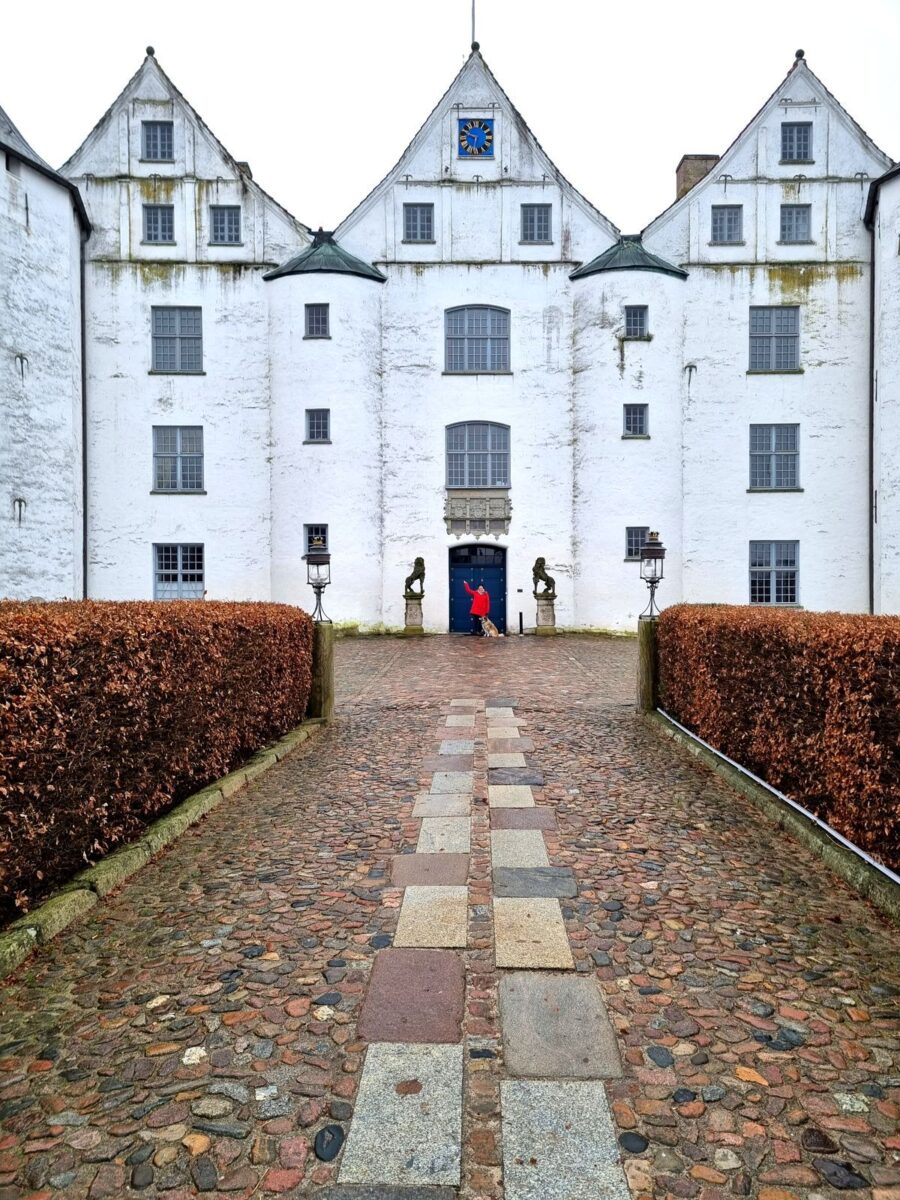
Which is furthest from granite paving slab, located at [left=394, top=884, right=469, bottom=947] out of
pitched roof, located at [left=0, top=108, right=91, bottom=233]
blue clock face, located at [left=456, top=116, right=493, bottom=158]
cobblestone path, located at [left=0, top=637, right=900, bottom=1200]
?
blue clock face, located at [left=456, top=116, right=493, bottom=158]

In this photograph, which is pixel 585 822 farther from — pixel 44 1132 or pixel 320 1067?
pixel 44 1132

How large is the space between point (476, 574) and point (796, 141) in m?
17.0

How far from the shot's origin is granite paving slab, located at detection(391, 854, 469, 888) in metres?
5.12

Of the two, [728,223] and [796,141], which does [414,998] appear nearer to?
[728,223]

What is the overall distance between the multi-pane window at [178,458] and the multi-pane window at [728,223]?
690 inches

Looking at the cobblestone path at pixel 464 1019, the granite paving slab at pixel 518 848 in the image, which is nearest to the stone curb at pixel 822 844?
the cobblestone path at pixel 464 1019

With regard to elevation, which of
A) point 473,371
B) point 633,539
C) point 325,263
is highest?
point 325,263

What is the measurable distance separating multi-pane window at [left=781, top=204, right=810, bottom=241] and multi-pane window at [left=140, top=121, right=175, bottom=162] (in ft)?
63.5

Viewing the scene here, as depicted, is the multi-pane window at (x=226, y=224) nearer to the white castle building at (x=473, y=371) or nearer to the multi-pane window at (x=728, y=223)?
the white castle building at (x=473, y=371)

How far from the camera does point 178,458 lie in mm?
26703

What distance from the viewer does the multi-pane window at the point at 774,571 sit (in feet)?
87.3

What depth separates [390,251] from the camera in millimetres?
26641

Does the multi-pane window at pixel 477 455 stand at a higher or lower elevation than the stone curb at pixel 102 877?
higher

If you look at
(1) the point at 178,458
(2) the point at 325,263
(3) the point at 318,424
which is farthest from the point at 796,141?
(1) the point at 178,458
